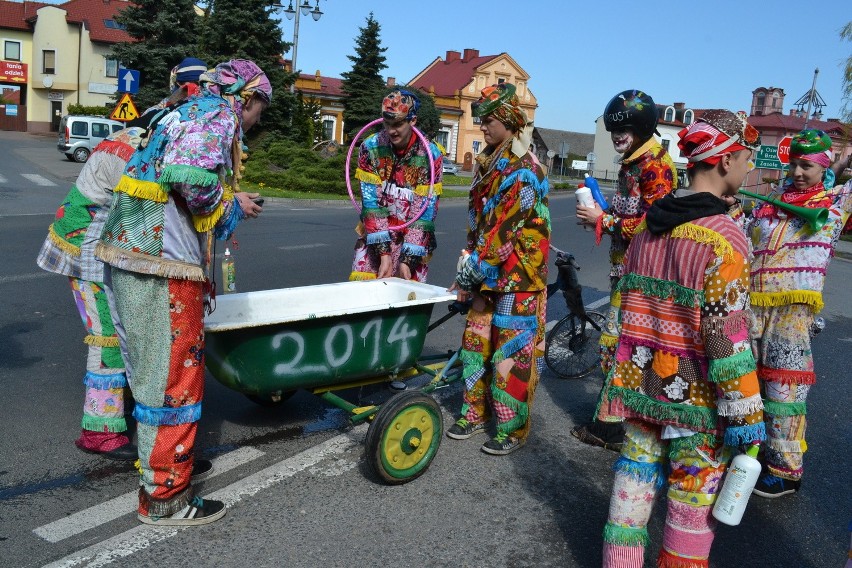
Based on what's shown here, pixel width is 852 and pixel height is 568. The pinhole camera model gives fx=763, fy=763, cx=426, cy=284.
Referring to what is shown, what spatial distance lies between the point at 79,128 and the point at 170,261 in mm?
32767

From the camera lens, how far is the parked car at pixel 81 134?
103ft

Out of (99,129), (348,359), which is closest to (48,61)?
(99,129)

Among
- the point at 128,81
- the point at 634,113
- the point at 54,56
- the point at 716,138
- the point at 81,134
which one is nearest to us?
the point at 716,138

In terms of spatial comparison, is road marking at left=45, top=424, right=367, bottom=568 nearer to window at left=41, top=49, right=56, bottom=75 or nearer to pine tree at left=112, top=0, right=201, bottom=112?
pine tree at left=112, top=0, right=201, bottom=112

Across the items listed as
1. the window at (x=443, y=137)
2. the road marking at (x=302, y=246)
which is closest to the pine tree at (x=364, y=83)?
the window at (x=443, y=137)

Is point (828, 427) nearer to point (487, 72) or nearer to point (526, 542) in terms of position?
point (526, 542)

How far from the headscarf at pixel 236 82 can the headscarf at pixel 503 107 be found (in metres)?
1.28

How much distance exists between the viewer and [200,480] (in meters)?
3.84

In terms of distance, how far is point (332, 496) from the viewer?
3768 millimetres

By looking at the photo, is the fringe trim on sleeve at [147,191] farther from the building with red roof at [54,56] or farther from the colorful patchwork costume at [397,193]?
the building with red roof at [54,56]

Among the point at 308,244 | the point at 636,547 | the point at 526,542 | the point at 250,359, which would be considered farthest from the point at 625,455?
the point at 308,244

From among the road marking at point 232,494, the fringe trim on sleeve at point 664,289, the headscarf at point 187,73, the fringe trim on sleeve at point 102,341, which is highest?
the headscarf at point 187,73

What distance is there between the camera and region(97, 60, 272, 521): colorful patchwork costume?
10.4ft

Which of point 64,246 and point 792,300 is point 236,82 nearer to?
point 64,246
